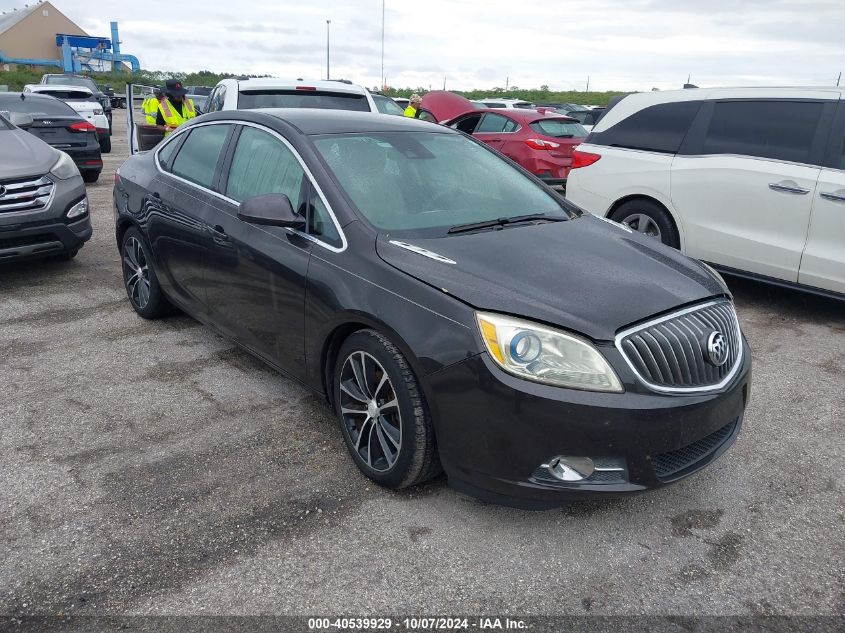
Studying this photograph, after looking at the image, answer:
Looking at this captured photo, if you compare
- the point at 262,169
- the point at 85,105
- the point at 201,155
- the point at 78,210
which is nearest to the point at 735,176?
the point at 262,169

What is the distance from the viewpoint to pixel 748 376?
3.03 meters

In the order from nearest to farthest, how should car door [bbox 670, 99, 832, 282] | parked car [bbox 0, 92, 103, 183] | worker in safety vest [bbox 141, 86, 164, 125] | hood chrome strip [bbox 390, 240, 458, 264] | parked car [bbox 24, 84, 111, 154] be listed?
hood chrome strip [bbox 390, 240, 458, 264]
car door [bbox 670, 99, 832, 282]
worker in safety vest [bbox 141, 86, 164, 125]
parked car [bbox 0, 92, 103, 183]
parked car [bbox 24, 84, 111, 154]

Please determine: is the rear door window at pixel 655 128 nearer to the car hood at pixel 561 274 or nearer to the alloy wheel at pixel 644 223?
the alloy wheel at pixel 644 223

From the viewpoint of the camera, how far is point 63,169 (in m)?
6.29

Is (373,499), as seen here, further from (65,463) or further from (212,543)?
(65,463)

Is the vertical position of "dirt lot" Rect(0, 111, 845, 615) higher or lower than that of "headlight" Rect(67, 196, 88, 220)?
lower

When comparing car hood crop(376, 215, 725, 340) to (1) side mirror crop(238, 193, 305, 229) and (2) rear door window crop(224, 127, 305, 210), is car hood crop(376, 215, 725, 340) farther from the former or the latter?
(2) rear door window crop(224, 127, 305, 210)

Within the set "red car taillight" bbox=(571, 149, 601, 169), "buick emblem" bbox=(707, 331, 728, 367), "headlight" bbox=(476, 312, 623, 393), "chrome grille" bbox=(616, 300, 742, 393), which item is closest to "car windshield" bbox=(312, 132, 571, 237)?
"headlight" bbox=(476, 312, 623, 393)

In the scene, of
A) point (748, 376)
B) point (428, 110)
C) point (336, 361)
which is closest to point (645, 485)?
point (748, 376)

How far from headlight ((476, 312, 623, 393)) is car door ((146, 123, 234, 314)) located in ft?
7.15

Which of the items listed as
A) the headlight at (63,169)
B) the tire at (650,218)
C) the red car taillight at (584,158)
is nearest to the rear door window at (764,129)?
the tire at (650,218)

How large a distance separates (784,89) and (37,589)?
601 centimetres

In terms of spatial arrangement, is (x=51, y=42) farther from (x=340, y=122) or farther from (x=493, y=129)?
(x=340, y=122)

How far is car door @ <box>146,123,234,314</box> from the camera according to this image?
4168mm
